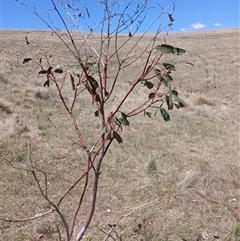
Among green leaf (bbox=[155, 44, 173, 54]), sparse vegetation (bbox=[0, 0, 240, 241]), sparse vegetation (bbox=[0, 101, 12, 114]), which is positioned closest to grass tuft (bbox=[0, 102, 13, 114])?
sparse vegetation (bbox=[0, 101, 12, 114])

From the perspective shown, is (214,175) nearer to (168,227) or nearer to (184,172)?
(184,172)

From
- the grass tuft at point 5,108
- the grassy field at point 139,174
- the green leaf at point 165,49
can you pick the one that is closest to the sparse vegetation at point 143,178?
the grassy field at point 139,174

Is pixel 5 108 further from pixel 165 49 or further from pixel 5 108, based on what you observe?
pixel 165 49

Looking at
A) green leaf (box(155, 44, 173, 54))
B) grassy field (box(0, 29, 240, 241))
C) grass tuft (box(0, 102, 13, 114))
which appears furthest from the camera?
grass tuft (box(0, 102, 13, 114))

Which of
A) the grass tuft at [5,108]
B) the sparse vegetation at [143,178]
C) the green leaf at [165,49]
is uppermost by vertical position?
the green leaf at [165,49]

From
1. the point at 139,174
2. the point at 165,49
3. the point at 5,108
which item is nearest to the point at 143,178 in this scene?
the point at 139,174

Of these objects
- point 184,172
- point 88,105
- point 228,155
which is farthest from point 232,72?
point 184,172

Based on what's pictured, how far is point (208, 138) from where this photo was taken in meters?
6.11

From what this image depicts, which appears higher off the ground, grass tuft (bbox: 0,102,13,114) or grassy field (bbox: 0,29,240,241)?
grass tuft (bbox: 0,102,13,114)

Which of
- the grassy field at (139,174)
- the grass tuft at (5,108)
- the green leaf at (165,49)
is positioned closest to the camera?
the green leaf at (165,49)

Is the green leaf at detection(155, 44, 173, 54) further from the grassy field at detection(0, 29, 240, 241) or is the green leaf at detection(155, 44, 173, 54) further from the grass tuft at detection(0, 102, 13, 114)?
the grass tuft at detection(0, 102, 13, 114)

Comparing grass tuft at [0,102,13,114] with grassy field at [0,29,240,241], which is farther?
grass tuft at [0,102,13,114]

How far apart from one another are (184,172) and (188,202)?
0.84 meters

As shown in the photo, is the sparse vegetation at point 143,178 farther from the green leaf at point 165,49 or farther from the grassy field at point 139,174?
the green leaf at point 165,49
